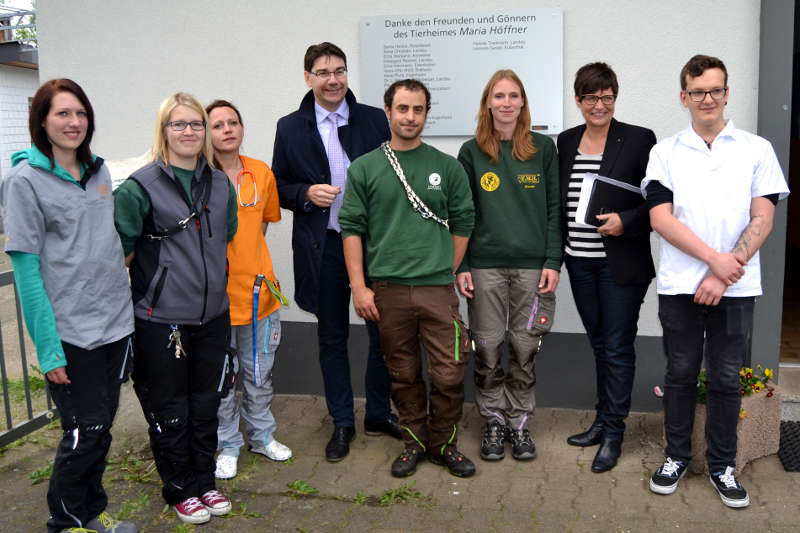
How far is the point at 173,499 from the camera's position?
372 cm

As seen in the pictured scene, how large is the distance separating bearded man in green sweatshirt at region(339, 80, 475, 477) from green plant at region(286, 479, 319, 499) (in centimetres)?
46

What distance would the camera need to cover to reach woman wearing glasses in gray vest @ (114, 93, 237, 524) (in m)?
3.41

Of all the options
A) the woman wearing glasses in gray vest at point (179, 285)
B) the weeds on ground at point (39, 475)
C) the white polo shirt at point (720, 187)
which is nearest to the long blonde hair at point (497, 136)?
the white polo shirt at point (720, 187)

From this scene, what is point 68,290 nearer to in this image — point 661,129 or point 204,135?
point 204,135

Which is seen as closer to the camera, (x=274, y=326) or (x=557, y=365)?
(x=274, y=326)

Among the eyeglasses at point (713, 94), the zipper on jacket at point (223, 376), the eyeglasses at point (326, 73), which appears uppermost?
the eyeglasses at point (326, 73)

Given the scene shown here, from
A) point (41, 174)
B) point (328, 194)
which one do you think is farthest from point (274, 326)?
point (41, 174)

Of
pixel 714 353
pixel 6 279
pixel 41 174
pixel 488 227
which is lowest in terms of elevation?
pixel 714 353

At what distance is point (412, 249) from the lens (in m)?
3.84

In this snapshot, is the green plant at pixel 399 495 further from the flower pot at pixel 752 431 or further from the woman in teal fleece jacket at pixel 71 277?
the flower pot at pixel 752 431

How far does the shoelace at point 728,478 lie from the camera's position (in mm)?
3713

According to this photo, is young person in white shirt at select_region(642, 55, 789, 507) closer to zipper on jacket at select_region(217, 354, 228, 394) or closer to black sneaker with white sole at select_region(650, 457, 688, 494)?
black sneaker with white sole at select_region(650, 457, 688, 494)

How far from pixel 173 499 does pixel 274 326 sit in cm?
105

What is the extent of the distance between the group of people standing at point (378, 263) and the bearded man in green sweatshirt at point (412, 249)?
1 cm
